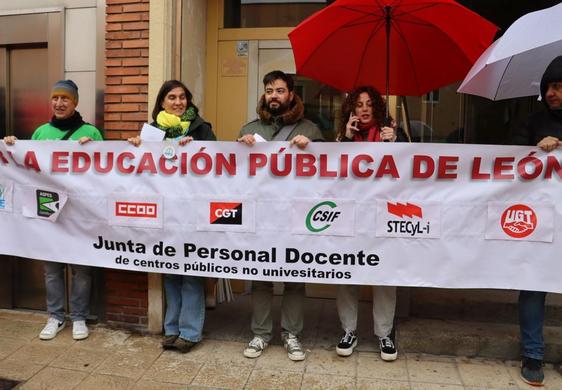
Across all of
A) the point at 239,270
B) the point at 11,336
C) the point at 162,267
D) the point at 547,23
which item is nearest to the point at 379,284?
the point at 239,270

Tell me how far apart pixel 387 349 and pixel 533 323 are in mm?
976

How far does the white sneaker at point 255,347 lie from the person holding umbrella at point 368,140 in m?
0.55

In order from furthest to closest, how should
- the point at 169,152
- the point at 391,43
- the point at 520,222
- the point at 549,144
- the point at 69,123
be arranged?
the point at 69,123
the point at 391,43
the point at 169,152
the point at 520,222
the point at 549,144

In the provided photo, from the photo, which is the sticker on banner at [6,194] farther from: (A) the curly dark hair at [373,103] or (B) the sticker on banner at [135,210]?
(A) the curly dark hair at [373,103]

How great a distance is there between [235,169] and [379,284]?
4.12 feet

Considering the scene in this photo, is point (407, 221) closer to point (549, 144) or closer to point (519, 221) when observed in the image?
point (519, 221)

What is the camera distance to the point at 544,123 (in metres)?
3.38

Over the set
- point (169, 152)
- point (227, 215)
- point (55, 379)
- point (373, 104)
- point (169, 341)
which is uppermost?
point (373, 104)

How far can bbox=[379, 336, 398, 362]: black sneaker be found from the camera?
3.68 meters

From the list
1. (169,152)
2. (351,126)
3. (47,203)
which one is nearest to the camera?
(351,126)

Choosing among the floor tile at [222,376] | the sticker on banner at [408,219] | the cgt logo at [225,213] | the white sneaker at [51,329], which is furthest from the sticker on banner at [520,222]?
the white sneaker at [51,329]

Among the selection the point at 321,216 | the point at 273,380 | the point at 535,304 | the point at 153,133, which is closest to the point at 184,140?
the point at 153,133

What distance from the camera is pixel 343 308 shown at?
149 inches

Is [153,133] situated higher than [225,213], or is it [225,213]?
[153,133]
